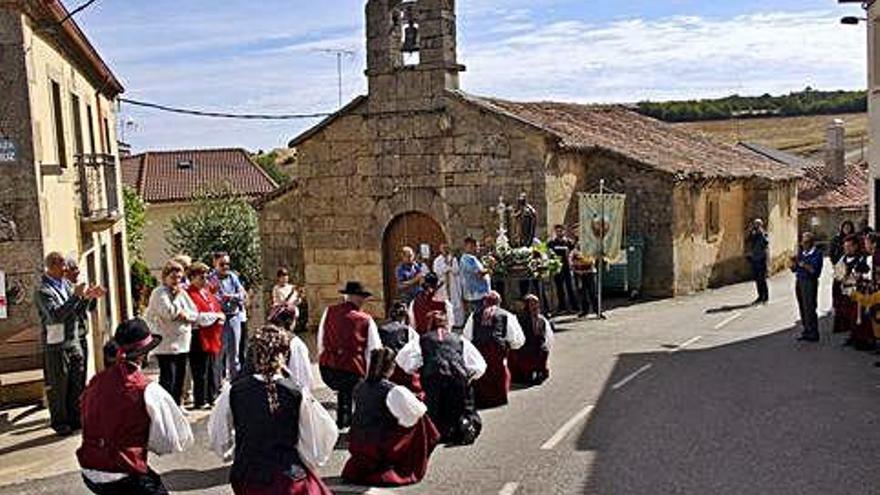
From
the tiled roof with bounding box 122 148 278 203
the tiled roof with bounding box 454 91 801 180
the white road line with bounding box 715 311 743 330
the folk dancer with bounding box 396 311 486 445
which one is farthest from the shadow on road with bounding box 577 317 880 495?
the tiled roof with bounding box 122 148 278 203

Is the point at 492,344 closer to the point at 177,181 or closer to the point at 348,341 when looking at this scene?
the point at 348,341

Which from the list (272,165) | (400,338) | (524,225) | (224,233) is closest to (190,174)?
(224,233)

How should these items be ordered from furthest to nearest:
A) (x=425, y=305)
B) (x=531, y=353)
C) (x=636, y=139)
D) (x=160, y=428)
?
(x=636, y=139) < (x=425, y=305) < (x=531, y=353) < (x=160, y=428)

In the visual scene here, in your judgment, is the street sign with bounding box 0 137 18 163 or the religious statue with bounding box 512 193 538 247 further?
the religious statue with bounding box 512 193 538 247

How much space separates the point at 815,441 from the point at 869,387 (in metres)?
2.81

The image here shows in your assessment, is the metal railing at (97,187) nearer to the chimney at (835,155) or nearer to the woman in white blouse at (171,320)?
the woman in white blouse at (171,320)

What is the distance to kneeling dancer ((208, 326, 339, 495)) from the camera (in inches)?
254

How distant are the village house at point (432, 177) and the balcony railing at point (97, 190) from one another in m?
5.51

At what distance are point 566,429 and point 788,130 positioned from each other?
67554 mm

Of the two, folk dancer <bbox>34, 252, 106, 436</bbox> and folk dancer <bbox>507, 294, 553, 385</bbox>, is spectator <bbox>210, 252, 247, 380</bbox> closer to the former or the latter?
folk dancer <bbox>34, 252, 106, 436</bbox>

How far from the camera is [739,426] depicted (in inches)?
398

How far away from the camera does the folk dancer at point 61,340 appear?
9922 millimetres

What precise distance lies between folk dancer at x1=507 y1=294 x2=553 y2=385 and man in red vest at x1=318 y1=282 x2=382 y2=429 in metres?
3.03

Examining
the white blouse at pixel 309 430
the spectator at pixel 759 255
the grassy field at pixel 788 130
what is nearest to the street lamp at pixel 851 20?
the spectator at pixel 759 255
